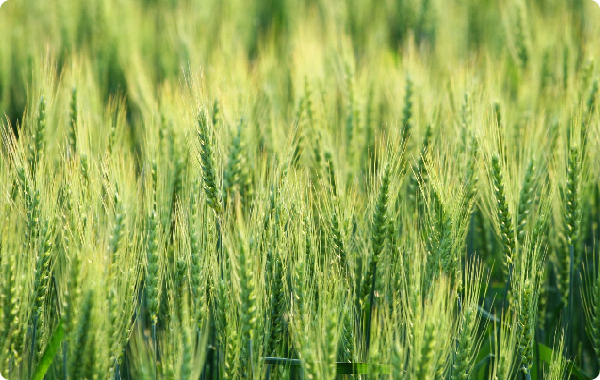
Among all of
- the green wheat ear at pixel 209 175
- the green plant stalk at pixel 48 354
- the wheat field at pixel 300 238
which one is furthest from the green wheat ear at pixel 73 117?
the green plant stalk at pixel 48 354

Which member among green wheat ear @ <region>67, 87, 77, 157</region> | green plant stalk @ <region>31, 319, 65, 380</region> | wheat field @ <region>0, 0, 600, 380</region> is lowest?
green plant stalk @ <region>31, 319, 65, 380</region>

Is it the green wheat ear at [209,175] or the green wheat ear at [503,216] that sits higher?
the green wheat ear at [209,175]

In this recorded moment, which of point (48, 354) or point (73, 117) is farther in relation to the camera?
point (73, 117)

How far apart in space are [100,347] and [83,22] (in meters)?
3.16

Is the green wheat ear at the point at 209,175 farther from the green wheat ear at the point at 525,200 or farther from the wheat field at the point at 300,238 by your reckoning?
the green wheat ear at the point at 525,200

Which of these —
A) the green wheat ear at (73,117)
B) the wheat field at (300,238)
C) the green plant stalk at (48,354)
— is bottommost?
the green plant stalk at (48,354)

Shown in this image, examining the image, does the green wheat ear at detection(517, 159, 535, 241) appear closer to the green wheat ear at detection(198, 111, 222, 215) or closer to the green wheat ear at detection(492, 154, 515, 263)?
the green wheat ear at detection(492, 154, 515, 263)

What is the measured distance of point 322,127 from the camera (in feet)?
7.65

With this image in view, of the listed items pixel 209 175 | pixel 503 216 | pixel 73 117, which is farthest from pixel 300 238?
pixel 73 117

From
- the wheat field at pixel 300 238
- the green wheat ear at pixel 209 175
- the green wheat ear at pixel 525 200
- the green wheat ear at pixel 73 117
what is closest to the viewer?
the wheat field at pixel 300 238

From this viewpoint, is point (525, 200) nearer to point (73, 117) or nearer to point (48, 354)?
point (48, 354)

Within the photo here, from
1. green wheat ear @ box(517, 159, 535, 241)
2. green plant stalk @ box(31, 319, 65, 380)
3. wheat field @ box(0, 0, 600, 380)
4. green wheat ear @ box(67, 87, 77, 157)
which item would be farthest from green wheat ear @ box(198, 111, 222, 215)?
green wheat ear @ box(517, 159, 535, 241)

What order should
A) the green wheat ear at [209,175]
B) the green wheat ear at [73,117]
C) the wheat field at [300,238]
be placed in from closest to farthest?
the wheat field at [300,238] → the green wheat ear at [209,175] → the green wheat ear at [73,117]

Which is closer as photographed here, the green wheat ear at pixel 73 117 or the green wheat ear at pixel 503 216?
the green wheat ear at pixel 503 216
